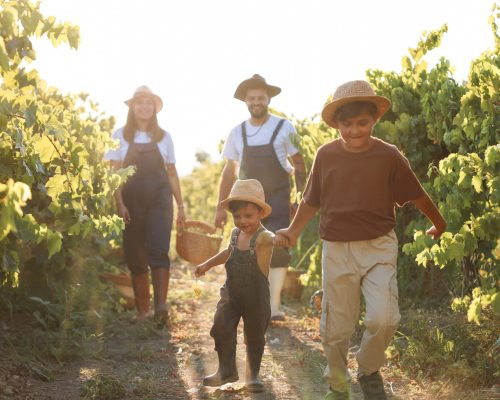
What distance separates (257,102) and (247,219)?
103 inches

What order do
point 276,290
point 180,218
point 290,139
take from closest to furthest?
1. point 290,139
2. point 276,290
3. point 180,218

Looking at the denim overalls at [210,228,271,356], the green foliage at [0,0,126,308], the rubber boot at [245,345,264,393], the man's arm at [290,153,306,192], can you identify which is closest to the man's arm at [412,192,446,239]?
the denim overalls at [210,228,271,356]

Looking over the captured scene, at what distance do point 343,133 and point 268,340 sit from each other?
9.42 feet

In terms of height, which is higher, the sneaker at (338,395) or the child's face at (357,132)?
the child's face at (357,132)

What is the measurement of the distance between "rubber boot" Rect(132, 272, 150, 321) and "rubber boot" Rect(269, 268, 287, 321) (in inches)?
48.5

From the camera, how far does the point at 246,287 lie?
16.5 ft

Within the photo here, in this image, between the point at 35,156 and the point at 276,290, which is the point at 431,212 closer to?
the point at 35,156

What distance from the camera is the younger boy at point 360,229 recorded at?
4.39 meters

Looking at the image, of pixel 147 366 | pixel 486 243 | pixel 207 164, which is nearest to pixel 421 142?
pixel 486 243

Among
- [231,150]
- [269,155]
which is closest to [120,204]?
[231,150]

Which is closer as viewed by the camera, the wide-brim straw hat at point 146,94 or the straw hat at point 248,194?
the straw hat at point 248,194

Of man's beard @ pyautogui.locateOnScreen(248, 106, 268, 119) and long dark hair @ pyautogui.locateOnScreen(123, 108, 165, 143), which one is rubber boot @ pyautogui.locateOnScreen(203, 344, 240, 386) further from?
long dark hair @ pyautogui.locateOnScreen(123, 108, 165, 143)

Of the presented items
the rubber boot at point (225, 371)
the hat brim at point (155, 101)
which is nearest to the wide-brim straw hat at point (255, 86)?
the hat brim at point (155, 101)

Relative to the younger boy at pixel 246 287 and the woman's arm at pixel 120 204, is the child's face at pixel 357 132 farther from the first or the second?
the woman's arm at pixel 120 204
